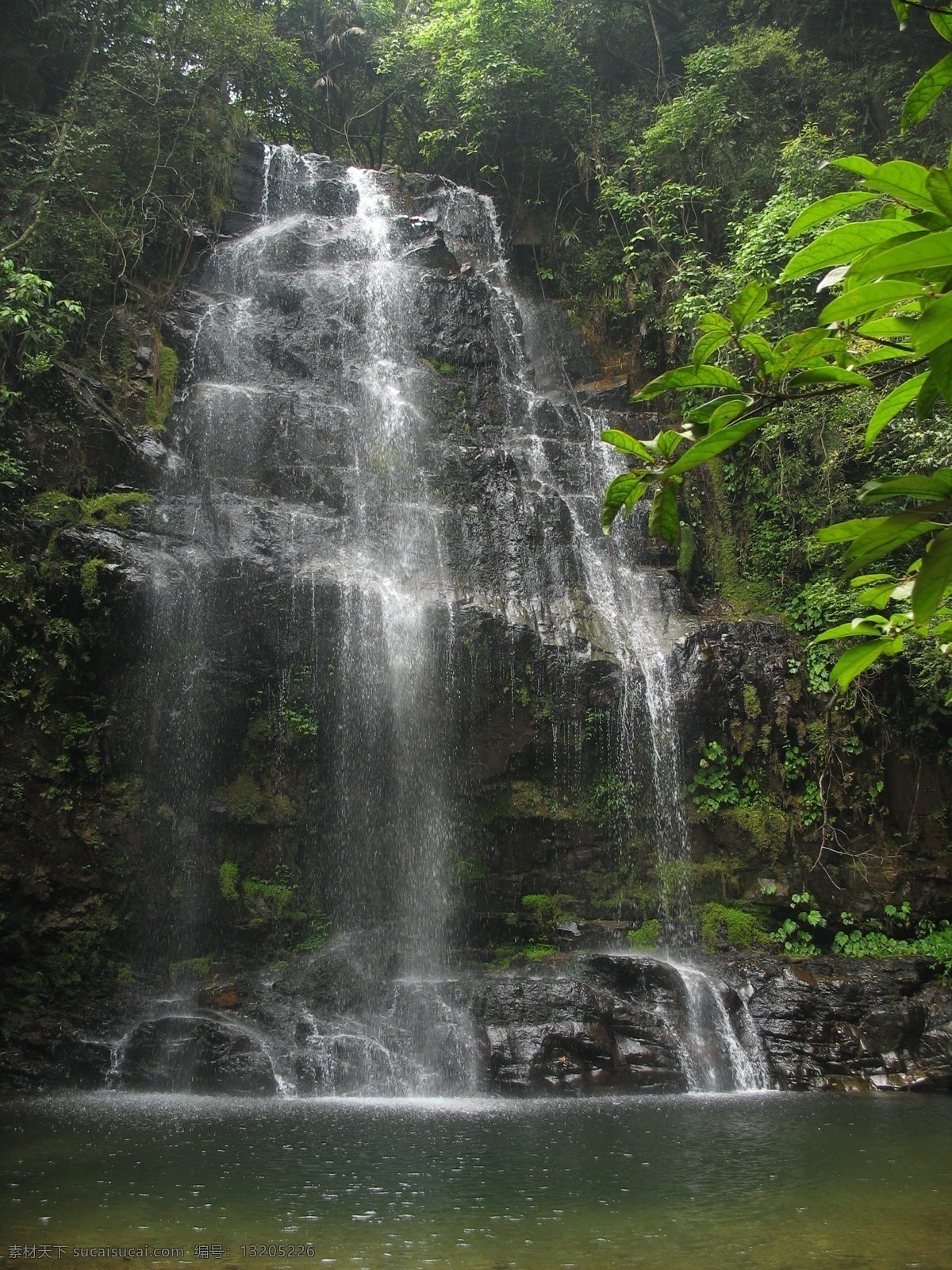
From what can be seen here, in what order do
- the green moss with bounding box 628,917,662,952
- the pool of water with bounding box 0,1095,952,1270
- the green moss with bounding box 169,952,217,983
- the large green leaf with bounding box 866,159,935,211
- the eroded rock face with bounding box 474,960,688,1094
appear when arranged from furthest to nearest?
the green moss with bounding box 628,917,662,952 < the green moss with bounding box 169,952,217,983 < the eroded rock face with bounding box 474,960,688,1094 < the pool of water with bounding box 0,1095,952,1270 < the large green leaf with bounding box 866,159,935,211

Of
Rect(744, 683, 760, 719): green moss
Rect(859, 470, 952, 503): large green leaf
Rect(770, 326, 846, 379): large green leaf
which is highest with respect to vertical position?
Rect(744, 683, 760, 719): green moss

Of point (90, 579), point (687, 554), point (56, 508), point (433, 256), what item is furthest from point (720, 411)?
point (433, 256)

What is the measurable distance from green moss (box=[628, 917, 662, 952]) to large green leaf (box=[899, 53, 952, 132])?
982 centimetres

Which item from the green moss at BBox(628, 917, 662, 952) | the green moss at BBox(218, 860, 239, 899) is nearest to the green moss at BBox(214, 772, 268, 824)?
the green moss at BBox(218, 860, 239, 899)

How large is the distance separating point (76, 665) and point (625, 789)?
263 inches

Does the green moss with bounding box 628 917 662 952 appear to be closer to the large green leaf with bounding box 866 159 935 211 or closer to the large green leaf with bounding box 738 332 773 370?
the large green leaf with bounding box 738 332 773 370

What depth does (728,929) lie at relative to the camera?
1011cm

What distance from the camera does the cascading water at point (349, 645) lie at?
29.1 ft

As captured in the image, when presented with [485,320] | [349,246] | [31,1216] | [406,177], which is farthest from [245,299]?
[31,1216]

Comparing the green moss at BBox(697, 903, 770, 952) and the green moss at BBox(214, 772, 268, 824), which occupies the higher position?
the green moss at BBox(214, 772, 268, 824)

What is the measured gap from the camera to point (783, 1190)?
15.3 feet

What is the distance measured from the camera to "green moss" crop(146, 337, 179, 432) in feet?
39.8

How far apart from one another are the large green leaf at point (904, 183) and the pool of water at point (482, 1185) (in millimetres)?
4053

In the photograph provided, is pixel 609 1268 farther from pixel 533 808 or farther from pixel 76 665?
pixel 76 665
